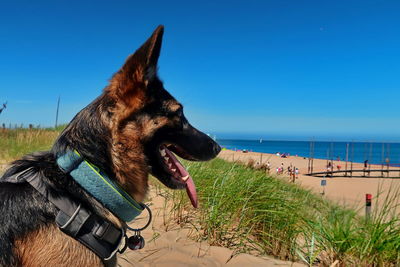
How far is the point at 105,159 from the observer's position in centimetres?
173

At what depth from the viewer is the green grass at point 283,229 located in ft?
10.3

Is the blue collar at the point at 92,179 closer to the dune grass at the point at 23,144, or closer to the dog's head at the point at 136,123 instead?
the dog's head at the point at 136,123

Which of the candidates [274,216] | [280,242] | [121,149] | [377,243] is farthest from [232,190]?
[121,149]

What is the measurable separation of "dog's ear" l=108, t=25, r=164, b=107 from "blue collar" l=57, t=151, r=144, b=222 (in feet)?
1.72

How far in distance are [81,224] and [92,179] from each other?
256mm

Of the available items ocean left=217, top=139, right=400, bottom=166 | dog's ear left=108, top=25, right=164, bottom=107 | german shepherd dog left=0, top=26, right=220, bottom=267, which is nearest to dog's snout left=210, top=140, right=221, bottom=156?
german shepherd dog left=0, top=26, right=220, bottom=267

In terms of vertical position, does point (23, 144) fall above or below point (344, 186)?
above

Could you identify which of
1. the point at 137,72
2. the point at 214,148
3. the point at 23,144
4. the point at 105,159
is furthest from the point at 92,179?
the point at 23,144

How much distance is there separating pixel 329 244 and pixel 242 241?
1070 mm

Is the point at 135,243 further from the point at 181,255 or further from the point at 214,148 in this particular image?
the point at 181,255

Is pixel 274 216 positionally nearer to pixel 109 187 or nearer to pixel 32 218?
pixel 109 187

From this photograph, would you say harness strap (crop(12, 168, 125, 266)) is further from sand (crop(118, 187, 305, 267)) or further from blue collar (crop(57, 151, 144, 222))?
sand (crop(118, 187, 305, 267))

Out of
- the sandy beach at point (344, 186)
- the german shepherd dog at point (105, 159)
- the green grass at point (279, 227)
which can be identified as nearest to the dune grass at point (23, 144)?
the sandy beach at point (344, 186)

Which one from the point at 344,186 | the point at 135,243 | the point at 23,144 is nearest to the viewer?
the point at 135,243
